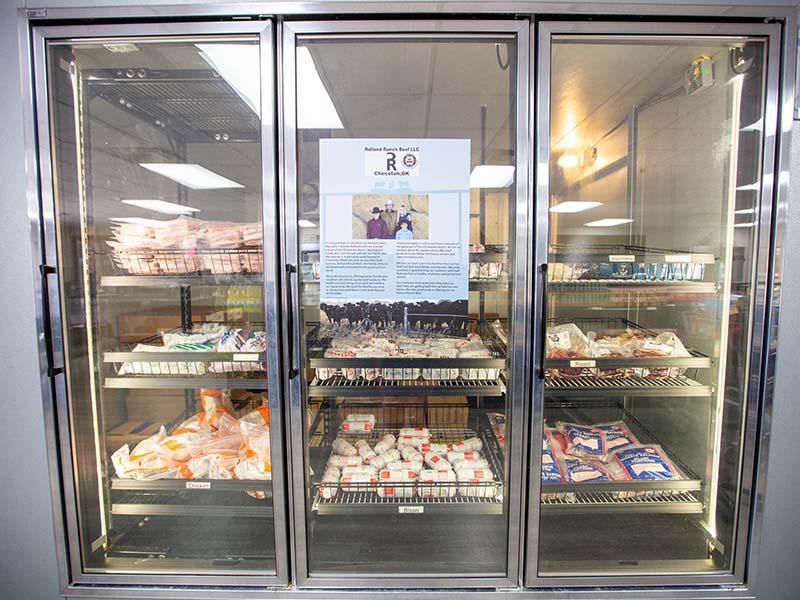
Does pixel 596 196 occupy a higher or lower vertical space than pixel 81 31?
lower

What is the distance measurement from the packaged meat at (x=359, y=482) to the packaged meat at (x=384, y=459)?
0.05 m

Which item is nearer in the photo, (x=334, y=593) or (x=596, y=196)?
(x=334, y=593)

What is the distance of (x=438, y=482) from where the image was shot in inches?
61.2

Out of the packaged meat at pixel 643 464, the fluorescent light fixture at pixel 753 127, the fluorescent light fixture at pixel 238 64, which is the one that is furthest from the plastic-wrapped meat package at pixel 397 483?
the fluorescent light fixture at pixel 753 127

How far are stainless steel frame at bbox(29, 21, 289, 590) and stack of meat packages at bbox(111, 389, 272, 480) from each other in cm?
21

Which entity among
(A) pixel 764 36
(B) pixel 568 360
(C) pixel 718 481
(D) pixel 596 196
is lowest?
(C) pixel 718 481

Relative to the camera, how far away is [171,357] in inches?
57.1

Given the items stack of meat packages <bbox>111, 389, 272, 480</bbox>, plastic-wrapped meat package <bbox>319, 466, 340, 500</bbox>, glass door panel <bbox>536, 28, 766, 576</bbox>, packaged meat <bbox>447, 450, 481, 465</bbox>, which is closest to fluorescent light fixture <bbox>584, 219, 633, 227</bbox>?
glass door panel <bbox>536, 28, 766, 576</bbox>

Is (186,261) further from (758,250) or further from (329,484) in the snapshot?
(758,250)

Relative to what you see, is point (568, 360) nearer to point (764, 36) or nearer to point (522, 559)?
point (522, 559)

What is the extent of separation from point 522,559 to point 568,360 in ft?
2.52

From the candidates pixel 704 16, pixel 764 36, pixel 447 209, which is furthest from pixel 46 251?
pixel 764 36

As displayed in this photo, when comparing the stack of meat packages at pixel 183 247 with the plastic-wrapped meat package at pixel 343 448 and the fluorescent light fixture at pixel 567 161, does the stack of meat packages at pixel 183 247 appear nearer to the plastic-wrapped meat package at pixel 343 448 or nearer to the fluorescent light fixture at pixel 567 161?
the plastic-wrapped meat package at pixel 343 448

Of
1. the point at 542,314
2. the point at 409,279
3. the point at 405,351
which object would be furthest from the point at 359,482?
the point at 542,314
